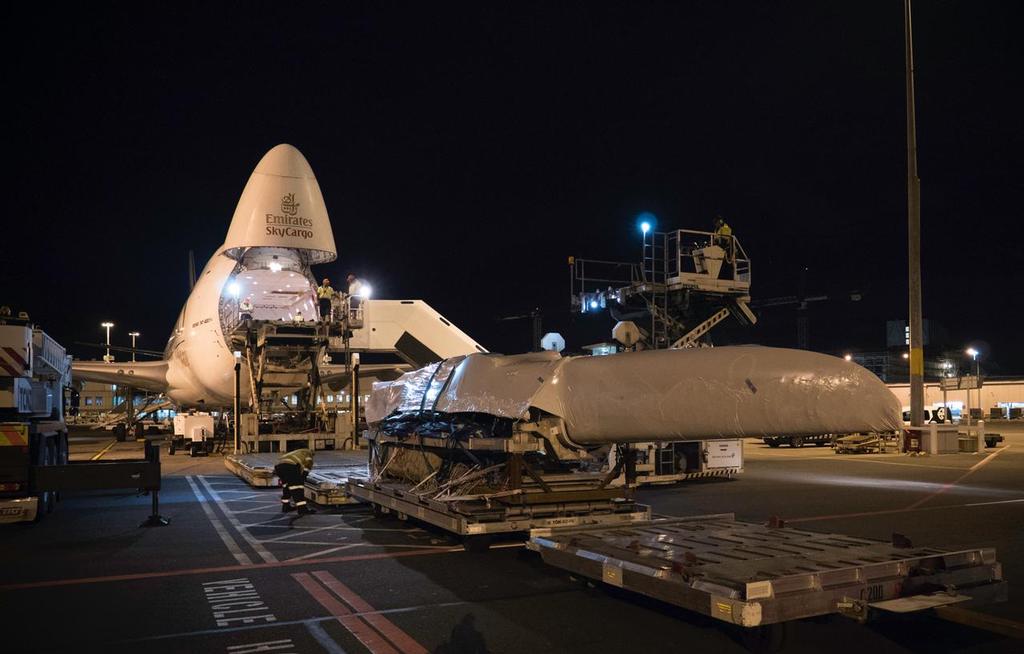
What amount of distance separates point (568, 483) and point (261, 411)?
18079 millimetres

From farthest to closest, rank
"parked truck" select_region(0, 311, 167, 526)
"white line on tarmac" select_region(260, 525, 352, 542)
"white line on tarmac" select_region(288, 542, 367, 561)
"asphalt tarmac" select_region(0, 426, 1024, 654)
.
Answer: "parked truck" select_region(0, 311, 167, 526), "white line on tarmac" select_region(260, 525, 352, 542), "white line on tarmac" select_region(288, 542, 367, 561), "asphalt tarmac" select_region(0, 426, 1024, 654)

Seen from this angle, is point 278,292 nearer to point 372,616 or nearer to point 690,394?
point 372,616

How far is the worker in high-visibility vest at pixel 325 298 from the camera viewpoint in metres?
26.3

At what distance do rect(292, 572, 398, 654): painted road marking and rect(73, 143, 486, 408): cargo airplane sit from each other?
680 inches

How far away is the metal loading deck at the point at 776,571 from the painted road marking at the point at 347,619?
1.86 m

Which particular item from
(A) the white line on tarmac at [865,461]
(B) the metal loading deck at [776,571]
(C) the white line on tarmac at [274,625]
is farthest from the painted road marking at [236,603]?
(A) the white line on tarmac at [865,461]

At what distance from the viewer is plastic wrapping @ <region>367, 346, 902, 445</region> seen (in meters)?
7.41

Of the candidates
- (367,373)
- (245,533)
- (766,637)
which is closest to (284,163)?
(367,373)

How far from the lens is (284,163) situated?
2614cm

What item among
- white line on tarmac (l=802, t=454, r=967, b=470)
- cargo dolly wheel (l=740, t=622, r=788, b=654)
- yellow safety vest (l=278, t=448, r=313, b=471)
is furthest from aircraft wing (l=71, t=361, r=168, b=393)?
cargo dolly wheel (l=740, t=622, r=788, b=654)

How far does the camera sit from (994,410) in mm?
64812

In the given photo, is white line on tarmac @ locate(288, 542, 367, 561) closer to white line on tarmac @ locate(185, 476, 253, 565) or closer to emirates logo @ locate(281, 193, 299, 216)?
white line on tarmac @ locate(185, 476, 253, 565)

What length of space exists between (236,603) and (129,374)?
31429 millimetres

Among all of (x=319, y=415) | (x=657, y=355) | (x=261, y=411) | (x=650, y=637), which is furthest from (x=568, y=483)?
(x=261, y=411)
